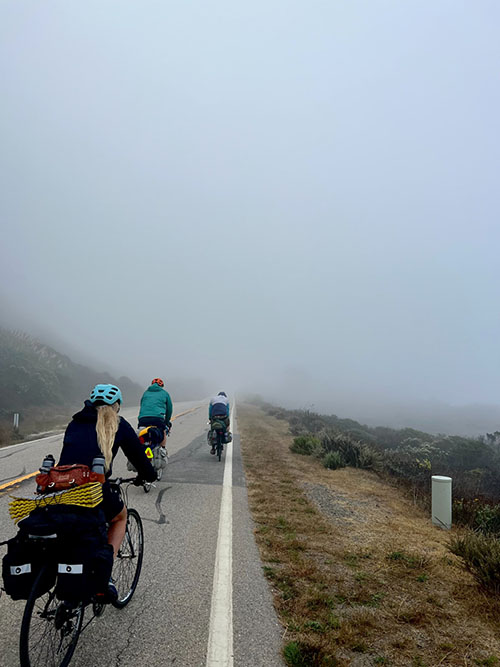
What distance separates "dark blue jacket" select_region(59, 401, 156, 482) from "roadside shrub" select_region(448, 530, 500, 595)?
3.82m

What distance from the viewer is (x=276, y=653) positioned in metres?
3.28

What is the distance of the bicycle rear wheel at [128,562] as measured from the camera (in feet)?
12.5

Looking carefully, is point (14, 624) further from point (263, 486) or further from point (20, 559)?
point (263, 486)

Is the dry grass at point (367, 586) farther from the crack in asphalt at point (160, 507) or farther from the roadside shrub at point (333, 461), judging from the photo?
the roadside shrub at point (333, 461)

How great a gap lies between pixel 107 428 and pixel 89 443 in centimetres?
17

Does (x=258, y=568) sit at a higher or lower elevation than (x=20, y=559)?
lower

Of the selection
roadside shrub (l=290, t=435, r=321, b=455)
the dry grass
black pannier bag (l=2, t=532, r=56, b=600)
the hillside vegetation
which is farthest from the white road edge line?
the hillside vegetation

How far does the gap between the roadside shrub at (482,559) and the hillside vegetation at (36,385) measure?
48.0ft

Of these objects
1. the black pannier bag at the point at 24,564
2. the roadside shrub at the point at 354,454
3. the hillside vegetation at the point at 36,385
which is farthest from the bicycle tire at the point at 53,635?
the hillside vegetation at the point at 36,385

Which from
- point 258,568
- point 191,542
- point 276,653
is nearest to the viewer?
point 276,653

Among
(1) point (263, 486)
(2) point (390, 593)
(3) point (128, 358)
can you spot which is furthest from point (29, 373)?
(3) point (128, 358)

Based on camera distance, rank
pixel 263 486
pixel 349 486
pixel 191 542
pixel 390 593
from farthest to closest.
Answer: pixel 349 486, pixel 263 486, pixel 191 542, pixel 390 593

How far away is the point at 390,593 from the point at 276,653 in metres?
1.75

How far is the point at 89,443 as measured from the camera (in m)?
3.26
